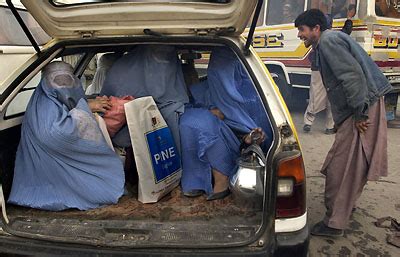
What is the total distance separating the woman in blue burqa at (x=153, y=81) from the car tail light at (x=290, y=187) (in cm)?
91

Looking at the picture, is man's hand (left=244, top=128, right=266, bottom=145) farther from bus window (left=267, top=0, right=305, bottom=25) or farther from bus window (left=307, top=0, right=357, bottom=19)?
bus window (left=267, top=0, right=305, bottom=25)

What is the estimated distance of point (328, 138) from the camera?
18.5 feet

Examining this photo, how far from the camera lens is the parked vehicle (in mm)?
1702

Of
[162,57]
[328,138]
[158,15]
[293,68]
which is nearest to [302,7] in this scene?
[293,68]

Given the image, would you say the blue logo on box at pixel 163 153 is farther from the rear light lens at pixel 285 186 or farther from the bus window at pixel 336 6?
the bus window at pixel 336 6

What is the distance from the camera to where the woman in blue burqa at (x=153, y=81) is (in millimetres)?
2459

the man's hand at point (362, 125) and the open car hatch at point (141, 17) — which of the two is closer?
the open car hatch at point (141, 17)

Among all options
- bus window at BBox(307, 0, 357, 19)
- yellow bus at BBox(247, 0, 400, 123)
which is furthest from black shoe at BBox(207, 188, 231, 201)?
bus window at BBox(307, 0, 357, 19)

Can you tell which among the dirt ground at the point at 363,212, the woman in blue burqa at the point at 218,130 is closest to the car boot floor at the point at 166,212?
the woman in blue burqa at the point at 218,130

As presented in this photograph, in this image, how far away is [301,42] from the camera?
6.46m

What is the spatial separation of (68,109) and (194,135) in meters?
0.81

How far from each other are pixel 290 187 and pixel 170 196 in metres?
0.89

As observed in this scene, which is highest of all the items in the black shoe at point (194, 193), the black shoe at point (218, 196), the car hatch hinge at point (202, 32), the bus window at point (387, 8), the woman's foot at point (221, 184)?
the car hatch hinge at point (202, 32)

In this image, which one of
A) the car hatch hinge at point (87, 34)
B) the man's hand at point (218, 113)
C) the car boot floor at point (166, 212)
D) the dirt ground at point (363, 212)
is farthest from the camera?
the dirt ground at point (363, 212)
